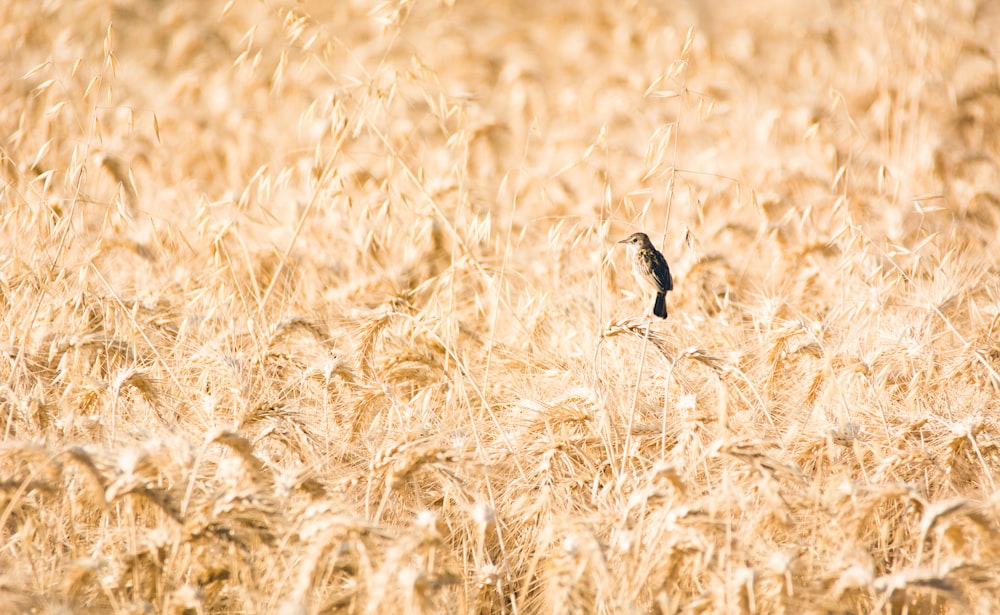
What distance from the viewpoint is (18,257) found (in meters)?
2.67

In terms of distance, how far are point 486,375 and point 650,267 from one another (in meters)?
0.66

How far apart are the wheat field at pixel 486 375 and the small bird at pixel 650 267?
18cm

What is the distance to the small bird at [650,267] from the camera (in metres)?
2.54

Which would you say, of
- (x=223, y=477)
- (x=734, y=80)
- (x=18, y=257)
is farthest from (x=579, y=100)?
(x=223, y=477)

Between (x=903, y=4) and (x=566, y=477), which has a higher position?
(x=903, y=4)

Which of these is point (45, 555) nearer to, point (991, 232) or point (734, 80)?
point (991, 232)

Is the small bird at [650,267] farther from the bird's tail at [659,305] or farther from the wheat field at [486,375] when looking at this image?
the wheat field at [486,375]

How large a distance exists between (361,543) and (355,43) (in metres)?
6.34

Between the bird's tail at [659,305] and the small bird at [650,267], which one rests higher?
the small bird at [650,267]

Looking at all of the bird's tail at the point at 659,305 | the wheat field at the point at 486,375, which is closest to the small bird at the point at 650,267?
the bird's tail at the point at 659,305

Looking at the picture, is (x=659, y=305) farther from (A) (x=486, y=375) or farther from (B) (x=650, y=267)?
(A) (x=486, y=375)

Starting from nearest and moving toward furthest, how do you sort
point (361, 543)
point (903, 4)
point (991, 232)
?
point (361, 543) < point (991, 232) < point (903, 4)

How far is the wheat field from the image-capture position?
1.69 m

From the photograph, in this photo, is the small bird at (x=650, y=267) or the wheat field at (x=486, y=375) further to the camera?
the small bird at (x=650, y=267)
